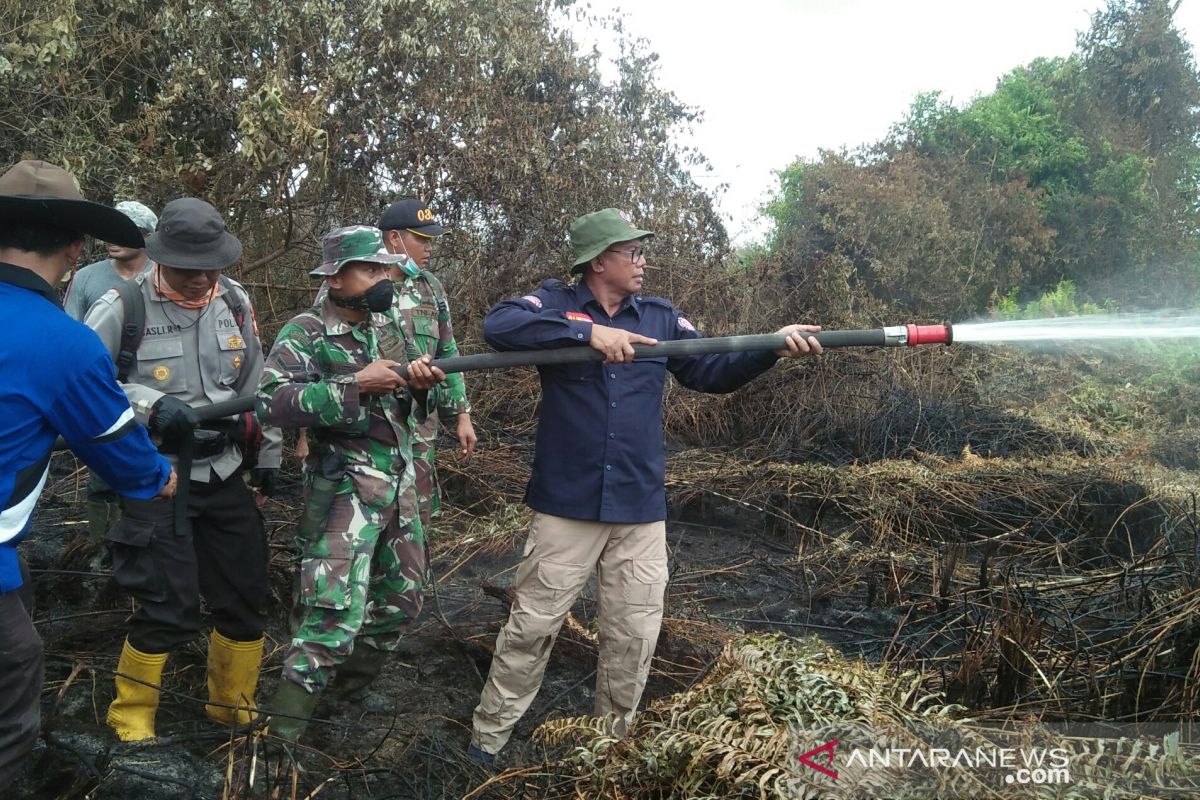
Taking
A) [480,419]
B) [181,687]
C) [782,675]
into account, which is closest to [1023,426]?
[480,419]

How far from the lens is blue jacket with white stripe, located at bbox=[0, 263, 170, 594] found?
246cm

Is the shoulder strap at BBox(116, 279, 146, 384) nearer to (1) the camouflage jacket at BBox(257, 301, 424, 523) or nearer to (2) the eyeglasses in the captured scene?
(1) the camouflage jacket at BBox(257, 301, 424, 523)

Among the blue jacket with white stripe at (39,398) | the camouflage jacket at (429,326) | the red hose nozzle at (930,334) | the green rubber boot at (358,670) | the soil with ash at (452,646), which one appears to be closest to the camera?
the blue jacket with white stripe at (39,398)

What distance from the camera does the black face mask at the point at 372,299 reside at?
3.73 m

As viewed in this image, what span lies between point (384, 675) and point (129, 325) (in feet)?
6.71

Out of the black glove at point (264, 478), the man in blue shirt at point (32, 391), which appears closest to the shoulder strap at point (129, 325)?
the black glove at point (264, 478)

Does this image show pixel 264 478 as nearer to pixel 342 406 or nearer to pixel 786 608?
pixel 342 406

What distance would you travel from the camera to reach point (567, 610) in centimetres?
382

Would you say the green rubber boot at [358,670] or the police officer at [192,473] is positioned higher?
the police officer at [192,473]

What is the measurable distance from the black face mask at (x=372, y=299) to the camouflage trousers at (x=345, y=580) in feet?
2.43

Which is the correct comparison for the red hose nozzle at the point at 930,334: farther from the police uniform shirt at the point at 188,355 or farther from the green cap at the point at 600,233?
the police uniform shirt at the point at 188,355

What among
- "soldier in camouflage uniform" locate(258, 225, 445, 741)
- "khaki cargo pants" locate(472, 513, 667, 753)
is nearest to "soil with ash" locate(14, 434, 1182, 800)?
"khaki cargo pants" locate(472, 513, 667, 753)

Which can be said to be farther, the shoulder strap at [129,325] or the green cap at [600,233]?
the green cap at [600,233]

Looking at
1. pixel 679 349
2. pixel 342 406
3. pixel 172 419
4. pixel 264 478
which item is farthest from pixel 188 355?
pixel 679 349
